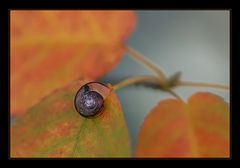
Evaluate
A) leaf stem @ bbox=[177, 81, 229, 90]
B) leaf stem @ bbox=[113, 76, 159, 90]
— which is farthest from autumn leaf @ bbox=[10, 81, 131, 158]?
leaf stem @ bbox=[177, 81, 229, 90]

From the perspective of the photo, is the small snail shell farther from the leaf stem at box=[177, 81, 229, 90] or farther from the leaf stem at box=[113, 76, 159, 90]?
the leaf stem at box=[177, 81, 229, 90]

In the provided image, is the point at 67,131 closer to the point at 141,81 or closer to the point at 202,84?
the point at 141,81

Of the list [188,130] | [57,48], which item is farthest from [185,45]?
[57,48]

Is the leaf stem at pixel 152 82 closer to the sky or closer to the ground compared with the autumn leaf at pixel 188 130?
closer to the sky

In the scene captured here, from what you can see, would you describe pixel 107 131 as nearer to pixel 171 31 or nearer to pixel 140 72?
pixel 140 72

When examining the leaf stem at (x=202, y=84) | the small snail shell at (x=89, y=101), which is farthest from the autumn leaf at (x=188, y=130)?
the small snail shell at (x=89, y=101)

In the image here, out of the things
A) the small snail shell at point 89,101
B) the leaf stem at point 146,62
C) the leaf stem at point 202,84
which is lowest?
the small snail shell at point 89,101

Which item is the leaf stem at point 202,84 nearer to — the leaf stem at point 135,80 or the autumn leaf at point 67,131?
the leaf stem at point 135,80
